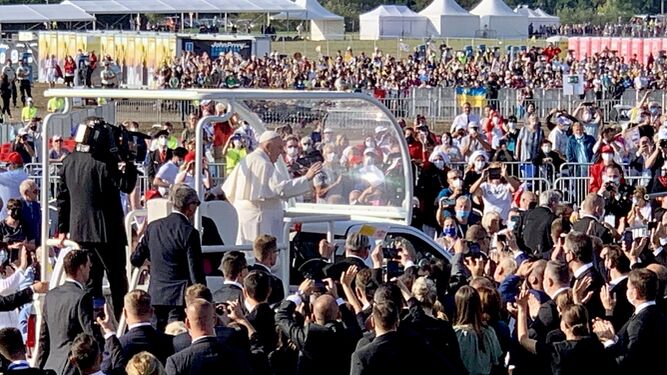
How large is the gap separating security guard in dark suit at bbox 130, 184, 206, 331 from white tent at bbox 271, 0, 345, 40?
78.1 m

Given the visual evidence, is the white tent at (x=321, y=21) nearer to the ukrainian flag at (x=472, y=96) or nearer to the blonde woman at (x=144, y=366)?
the ukrainian flag at (x=472, y=96)

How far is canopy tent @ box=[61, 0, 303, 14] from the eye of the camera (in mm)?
76562

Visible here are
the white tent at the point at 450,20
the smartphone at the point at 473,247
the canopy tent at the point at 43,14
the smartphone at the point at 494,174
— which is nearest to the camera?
the smartphone at the point at 473,247

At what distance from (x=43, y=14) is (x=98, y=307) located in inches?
2609

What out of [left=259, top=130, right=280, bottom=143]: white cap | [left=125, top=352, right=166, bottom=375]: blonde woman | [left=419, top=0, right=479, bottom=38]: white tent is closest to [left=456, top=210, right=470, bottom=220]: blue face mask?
[left=259, top=130, right=280, bottom=143]: white cap

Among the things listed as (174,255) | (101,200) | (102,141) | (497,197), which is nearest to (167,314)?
(174,255)

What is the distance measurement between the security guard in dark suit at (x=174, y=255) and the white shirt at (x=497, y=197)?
858 cm

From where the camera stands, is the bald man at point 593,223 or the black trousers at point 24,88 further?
the black trousers at point 24,88

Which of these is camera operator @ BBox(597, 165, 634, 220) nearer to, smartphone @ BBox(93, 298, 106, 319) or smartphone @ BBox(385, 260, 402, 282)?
smartphone @ BBox(385, 260, 402, 282)

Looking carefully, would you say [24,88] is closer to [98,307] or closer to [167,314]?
[167,314]

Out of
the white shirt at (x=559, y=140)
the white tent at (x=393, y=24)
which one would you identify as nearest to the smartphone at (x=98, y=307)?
the white shirt at (x=559, y=140)

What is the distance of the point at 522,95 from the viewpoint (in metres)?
40.0

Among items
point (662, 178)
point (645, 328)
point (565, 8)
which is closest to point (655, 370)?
point (645, 328)

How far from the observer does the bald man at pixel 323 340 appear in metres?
8.68
